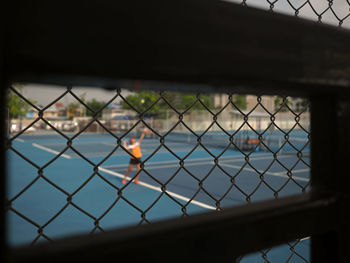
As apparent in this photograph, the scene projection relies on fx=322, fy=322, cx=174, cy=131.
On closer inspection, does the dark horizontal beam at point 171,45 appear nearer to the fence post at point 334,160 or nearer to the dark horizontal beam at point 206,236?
the fence post at point 334,160

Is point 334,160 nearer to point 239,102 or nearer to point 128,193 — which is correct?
point 128,193

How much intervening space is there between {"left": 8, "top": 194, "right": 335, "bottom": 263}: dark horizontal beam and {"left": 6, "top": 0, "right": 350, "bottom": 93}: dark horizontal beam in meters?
0.18

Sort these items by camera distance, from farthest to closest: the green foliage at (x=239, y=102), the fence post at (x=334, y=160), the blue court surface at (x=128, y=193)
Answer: the green foliage at (x=239, y=102)
the blue court surface at (x=128, y=193)
the fence post at (x=334, y=160)

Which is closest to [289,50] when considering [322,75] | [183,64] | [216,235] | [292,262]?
[322,75]

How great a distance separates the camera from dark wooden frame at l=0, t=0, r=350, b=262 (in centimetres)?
32

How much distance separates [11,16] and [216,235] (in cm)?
34

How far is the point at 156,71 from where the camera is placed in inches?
14.9

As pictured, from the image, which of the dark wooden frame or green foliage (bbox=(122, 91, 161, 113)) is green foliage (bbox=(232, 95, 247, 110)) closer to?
green foliage (bbox=(122, 91, 161, 113))

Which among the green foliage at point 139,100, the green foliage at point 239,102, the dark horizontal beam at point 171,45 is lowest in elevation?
the dark horizontal beam at point 171,45

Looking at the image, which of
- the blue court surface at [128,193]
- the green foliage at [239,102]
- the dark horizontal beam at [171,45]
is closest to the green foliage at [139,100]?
the dark horizontal beam at [171,45]

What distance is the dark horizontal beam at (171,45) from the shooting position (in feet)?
1.05

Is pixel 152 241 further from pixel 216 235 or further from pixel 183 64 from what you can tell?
pixel 183 64

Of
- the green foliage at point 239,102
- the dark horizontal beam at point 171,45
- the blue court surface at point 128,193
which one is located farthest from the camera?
the green foliage at point 239,102

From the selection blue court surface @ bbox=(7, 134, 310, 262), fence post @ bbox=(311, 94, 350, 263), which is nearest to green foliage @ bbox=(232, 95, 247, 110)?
blue court surface @ bbox=(7, 134, 310, 262)
